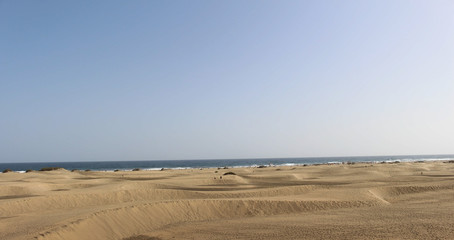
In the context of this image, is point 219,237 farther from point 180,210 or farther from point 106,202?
point 106,202

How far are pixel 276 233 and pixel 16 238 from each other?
599 centimetres

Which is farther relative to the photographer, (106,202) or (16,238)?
(106,202)

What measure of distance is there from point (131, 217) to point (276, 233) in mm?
4571

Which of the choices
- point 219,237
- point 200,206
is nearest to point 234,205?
point 200,206

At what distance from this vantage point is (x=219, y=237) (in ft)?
29.2

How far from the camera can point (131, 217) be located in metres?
11.0

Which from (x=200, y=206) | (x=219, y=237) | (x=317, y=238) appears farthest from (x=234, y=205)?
(x=317, y=238)

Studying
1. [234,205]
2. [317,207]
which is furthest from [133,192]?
[317,207]

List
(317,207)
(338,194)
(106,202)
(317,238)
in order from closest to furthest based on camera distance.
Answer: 1. (317,238)
2. (317,207)
3. (106,202)
4. (338,194)

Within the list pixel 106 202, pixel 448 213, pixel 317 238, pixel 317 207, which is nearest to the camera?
pixel 317 238

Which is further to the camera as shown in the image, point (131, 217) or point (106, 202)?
point (106, 202)

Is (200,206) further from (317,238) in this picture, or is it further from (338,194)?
(338,194)

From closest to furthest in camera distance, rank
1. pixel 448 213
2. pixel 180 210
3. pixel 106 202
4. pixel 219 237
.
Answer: pixel 219 237 < pixel 448 213 < pixel 180 210 < pixel 106 202

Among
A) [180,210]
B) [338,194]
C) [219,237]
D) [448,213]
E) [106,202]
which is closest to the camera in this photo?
[219,237]
